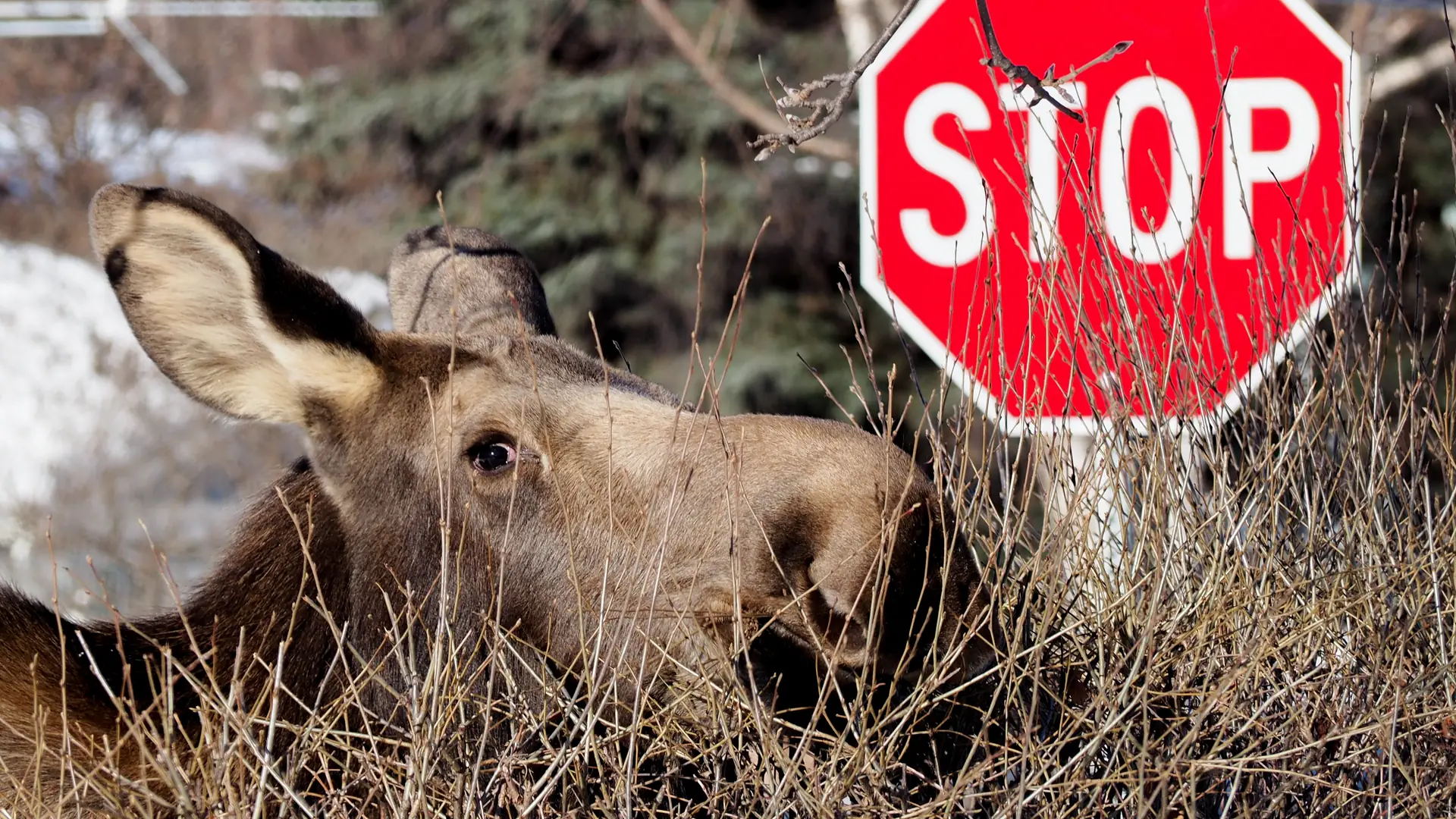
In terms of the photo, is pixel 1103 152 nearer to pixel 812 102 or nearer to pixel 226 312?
pixel 812 102

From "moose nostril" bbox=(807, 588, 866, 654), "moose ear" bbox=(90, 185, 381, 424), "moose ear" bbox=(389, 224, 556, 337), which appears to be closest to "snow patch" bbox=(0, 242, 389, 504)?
"moose ear" bbox=(389, 224, 556, 337)

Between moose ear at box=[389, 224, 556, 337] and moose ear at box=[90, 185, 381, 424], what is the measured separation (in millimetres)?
569

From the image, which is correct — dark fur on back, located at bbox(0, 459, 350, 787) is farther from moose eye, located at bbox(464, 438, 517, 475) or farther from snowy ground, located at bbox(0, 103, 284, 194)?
snowy ground, located at bbox(0, 103, 284, 194)

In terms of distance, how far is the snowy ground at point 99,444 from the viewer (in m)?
10.9

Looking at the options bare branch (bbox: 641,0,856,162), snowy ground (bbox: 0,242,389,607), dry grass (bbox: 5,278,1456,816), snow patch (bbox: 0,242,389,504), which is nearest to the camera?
dry grass (bbox: 5,278,1456,816)

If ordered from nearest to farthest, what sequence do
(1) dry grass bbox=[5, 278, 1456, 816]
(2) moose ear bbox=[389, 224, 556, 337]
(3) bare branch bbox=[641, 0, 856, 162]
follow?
1. (1) dry grass bbox=[5, 278, 1456, 816]
2. (2) moose ear bbox=[389, 224, 556, 337]
3. (3) bare branch bbox=[641, 0, 856, 162]

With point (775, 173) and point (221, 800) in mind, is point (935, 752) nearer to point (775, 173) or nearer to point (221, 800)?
point (221, 800)

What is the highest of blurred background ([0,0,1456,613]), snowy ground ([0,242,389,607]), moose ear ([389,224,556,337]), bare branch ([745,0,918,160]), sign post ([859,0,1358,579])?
bare branch ([745,0,918,160])

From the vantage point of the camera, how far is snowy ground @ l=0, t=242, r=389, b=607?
1092 centimetres

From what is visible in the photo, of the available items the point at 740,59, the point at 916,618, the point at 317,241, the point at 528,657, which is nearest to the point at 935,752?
the point at 916,618

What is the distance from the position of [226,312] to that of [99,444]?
937 centimetres

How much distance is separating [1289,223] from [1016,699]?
72.3 inches

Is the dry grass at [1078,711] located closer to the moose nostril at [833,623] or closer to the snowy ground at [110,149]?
the moose nostril at [833,623]

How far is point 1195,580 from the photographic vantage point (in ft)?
10.4
